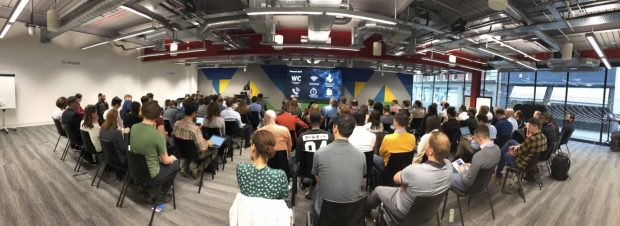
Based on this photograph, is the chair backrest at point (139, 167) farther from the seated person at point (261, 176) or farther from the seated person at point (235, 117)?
the seated person at point (235, 117)

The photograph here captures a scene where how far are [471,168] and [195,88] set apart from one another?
1597 centimetres

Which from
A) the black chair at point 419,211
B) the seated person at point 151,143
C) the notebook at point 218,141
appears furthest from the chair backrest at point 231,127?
A: the black chair at point 419,211

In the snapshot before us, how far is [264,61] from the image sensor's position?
1298 cm

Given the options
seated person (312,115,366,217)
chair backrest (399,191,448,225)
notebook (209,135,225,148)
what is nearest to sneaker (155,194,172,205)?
notebook (209,135,225,148)

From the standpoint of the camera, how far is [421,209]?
229cm

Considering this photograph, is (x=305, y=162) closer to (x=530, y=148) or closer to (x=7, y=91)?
(x=530, y=148)

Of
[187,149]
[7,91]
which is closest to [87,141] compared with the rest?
[187,149]

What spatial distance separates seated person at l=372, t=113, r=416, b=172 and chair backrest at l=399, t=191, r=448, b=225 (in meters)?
1.07

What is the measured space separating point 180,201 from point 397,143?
2.79 meters

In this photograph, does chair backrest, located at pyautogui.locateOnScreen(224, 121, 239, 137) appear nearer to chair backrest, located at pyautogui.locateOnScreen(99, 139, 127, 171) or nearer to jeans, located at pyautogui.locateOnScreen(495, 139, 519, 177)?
chair backrest, located at pyautogui.locateOnScreen(99, 139, 127, 171)

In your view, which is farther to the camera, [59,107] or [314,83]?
[314,83]

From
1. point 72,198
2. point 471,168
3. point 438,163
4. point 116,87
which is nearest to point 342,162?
point 438,163

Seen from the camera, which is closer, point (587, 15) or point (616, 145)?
point (587, 15)

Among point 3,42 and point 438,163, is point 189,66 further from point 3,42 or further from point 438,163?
point 438,163
